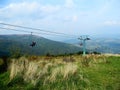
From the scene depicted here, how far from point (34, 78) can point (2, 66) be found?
15.3 ft

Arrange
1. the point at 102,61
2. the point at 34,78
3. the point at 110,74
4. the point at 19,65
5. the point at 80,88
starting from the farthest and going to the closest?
the point at 102,61
the point at 110,74
the point at 19,65
the point at 34,78
the point at 80,88

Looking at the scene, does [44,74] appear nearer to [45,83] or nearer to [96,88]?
[45,83]

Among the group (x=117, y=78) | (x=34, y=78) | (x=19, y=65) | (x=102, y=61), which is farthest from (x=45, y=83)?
(x=102, y=61)

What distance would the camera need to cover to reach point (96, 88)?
1256 centimetres

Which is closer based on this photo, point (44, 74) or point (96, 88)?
point (96, 88)

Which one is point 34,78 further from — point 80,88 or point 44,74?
point 80,88

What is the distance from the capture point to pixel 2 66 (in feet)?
57.3

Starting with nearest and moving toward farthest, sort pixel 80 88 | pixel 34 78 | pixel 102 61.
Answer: pixel 80 88 < pixel 34 78 < pixel 102 61

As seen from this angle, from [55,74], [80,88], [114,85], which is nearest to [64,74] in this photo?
[55,74]

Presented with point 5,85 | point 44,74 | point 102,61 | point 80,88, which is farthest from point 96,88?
point 102,61

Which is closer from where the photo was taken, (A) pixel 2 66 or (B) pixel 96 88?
(B) pixel 96 88

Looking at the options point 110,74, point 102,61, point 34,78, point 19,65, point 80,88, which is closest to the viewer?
point 80,88

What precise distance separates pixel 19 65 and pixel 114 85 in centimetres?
505

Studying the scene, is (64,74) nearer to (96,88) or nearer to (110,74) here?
(96,88)
